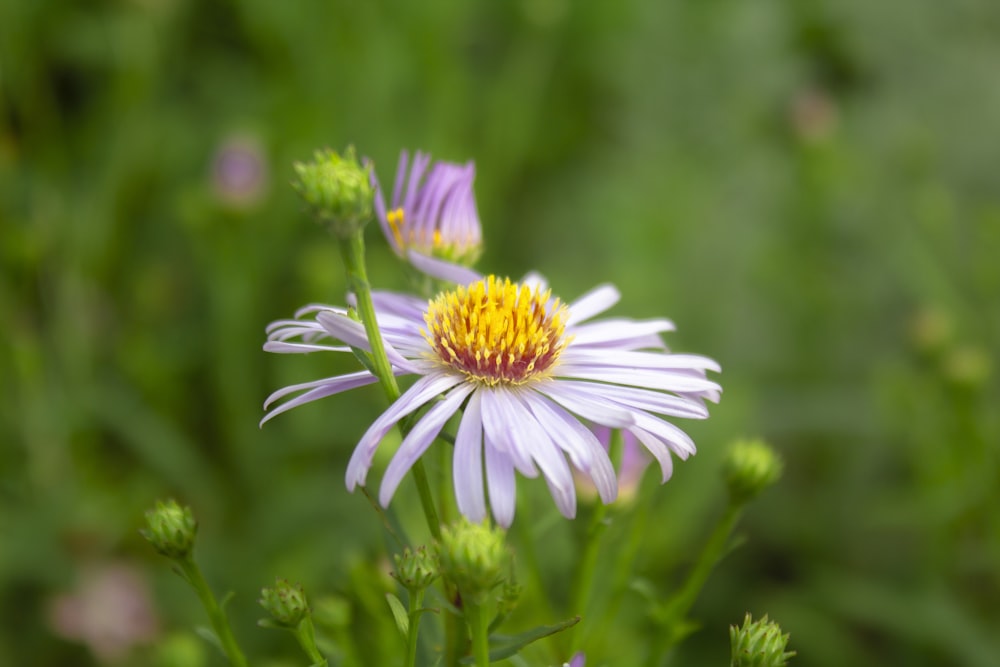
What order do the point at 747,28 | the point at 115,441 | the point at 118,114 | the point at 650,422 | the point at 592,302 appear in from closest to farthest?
the point at 650,422 < the point at 592,302 < the point at 115,441 < the point at 118,114 < the point at 747,28

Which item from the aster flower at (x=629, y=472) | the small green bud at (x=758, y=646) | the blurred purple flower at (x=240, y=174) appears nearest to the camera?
the small green bud at (x=758, y=646)

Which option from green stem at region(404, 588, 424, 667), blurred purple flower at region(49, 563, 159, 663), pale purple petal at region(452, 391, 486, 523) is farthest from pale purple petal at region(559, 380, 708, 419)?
blurred purple flower at region(49, 563, 159, 663)

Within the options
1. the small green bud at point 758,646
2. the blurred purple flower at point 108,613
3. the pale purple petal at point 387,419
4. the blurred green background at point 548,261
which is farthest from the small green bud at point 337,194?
the blurred purple flower at point 108,613

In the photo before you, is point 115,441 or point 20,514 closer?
point 20,514

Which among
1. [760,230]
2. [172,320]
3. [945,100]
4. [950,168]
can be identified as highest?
[945,100]

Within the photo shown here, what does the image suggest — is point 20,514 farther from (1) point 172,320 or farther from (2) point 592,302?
(2) point 592,302

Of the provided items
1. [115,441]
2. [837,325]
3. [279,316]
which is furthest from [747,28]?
[115,441]

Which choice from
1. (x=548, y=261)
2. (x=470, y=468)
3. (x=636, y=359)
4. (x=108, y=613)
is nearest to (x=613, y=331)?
(x=636, y=359)

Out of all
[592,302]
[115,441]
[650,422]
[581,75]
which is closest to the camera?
[650,422]

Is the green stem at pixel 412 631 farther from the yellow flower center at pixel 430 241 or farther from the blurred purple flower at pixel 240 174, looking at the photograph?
the blurred purple flower at pixel 240 174
